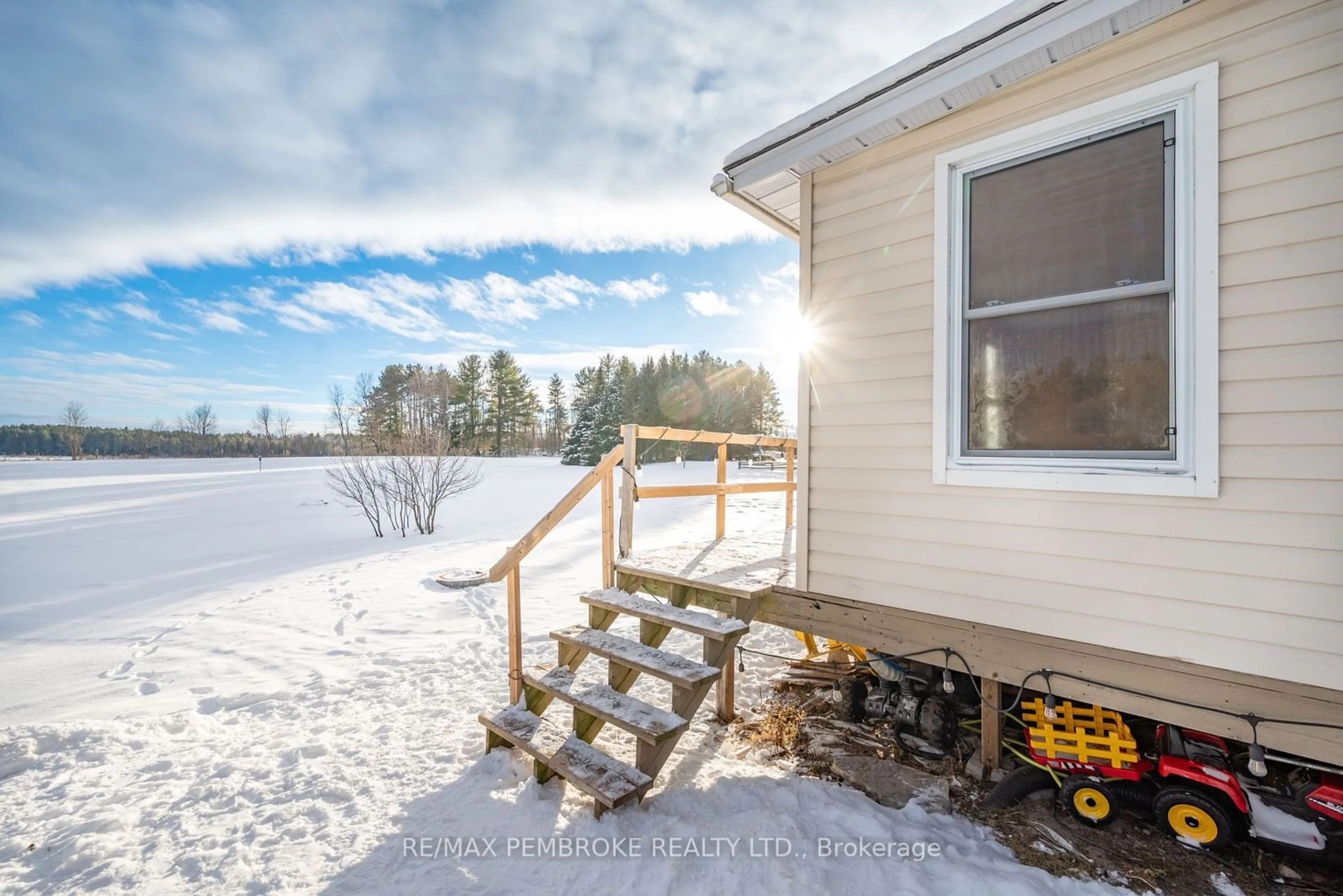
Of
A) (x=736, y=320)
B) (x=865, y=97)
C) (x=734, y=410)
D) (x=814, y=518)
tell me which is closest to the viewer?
(x=865, y=97)

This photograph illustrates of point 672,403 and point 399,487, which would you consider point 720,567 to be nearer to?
point 399,487

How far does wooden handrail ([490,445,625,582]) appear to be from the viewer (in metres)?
3.21

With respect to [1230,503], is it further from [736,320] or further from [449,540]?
[736,320]

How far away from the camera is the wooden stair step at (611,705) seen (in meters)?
2.52

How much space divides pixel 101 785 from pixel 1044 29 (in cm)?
584

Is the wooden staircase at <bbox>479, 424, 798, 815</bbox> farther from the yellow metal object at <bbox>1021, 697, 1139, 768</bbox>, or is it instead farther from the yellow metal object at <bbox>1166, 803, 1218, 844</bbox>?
the yellow metal object at <bbox>1166, 803, 1218, 844</bbox>

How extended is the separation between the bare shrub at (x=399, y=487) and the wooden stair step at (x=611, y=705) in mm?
8512

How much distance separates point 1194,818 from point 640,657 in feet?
8.22

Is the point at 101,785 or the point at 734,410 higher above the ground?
the point at 734,410

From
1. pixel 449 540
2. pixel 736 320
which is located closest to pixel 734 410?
pixel 736 320

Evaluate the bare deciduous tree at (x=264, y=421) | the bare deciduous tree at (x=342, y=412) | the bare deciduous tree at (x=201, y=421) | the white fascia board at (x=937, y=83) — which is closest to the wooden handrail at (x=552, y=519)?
the white fascia board at (x=937, y=83)

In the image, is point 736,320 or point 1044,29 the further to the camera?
point 736,320

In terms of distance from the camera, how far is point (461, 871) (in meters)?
2.19

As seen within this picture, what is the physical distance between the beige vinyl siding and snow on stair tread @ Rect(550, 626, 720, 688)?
3.52 ft
